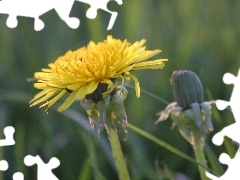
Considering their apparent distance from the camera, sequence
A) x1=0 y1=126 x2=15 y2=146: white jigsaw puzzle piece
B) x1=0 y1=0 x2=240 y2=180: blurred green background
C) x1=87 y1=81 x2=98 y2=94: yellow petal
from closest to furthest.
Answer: x1=87 y1=81 x2=98 y2=94: yellow petal → x1=0 y1=126 x2=15 y2=146: white jigsaw puzzle piece → x1=0 y1=0 x2=240 y2=180: blurred green background

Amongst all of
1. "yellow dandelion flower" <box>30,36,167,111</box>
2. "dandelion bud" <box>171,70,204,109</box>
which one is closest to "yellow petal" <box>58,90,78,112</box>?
"yellow dandelion flower" <box>30,36,167,111</box>

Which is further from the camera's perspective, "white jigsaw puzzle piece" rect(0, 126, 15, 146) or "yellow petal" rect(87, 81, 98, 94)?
"white jigsaw puzzle piece" rect(0, 126, 15, 146)

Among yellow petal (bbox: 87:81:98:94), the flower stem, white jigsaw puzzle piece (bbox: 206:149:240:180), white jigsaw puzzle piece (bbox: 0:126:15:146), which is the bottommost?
white jigsaw puzzle piece (bbox: 206:149:240:180)

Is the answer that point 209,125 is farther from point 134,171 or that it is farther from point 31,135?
point 31,135

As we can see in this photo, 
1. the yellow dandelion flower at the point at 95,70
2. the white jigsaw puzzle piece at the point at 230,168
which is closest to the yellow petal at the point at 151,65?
the yellow dandelion flower at the point at 95,70

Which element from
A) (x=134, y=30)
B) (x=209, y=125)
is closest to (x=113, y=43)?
(x=209, y=125)

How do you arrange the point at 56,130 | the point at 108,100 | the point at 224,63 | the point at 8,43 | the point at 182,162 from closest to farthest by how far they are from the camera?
the point at 108,100 → the point at 182,162 → the point at 56,130 → the point at 224,63 → the point at 8,43

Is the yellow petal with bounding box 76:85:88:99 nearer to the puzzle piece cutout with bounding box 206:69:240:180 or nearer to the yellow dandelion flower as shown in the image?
the yellow dandelion flower
